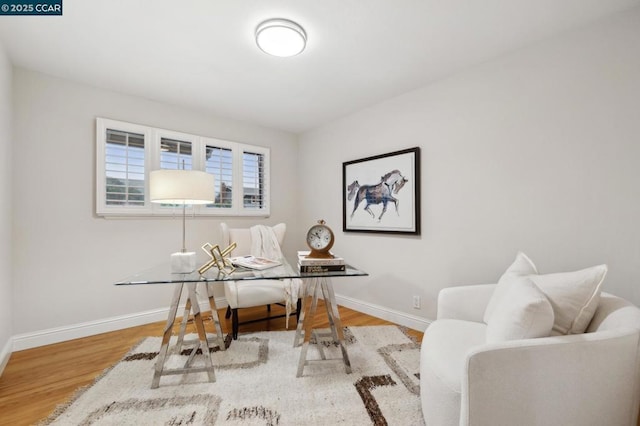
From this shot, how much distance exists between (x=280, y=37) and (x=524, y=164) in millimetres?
2034

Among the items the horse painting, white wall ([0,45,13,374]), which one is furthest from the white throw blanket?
white wall ([0,45,13,374])

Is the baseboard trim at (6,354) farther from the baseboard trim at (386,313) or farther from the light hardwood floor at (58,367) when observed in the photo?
the baseboard trim at (386,313)

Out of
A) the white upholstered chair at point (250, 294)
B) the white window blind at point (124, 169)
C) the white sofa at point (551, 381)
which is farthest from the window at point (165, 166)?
the white sofa at point (551, 381)

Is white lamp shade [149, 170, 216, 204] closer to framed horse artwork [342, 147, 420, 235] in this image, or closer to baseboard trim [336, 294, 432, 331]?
framed horse artwork [342, 147, 420, 235]

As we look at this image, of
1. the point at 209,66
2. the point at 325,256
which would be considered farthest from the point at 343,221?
the point at 209,66

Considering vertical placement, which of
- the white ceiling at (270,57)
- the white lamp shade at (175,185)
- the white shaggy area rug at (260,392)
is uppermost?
the white ceiling at (270,57)

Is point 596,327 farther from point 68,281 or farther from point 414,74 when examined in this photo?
point 68,281

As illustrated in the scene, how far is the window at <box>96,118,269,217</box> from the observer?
284 cm

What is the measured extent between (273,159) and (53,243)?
254 cm

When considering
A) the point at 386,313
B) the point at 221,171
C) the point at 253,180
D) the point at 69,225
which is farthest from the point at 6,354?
the point at 386,313

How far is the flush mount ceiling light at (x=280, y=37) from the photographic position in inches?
74.3

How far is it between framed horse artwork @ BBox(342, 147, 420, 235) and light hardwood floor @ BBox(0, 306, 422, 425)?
1.08 m

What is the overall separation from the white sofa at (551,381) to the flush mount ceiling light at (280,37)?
6.85ft

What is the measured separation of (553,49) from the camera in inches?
80.8
